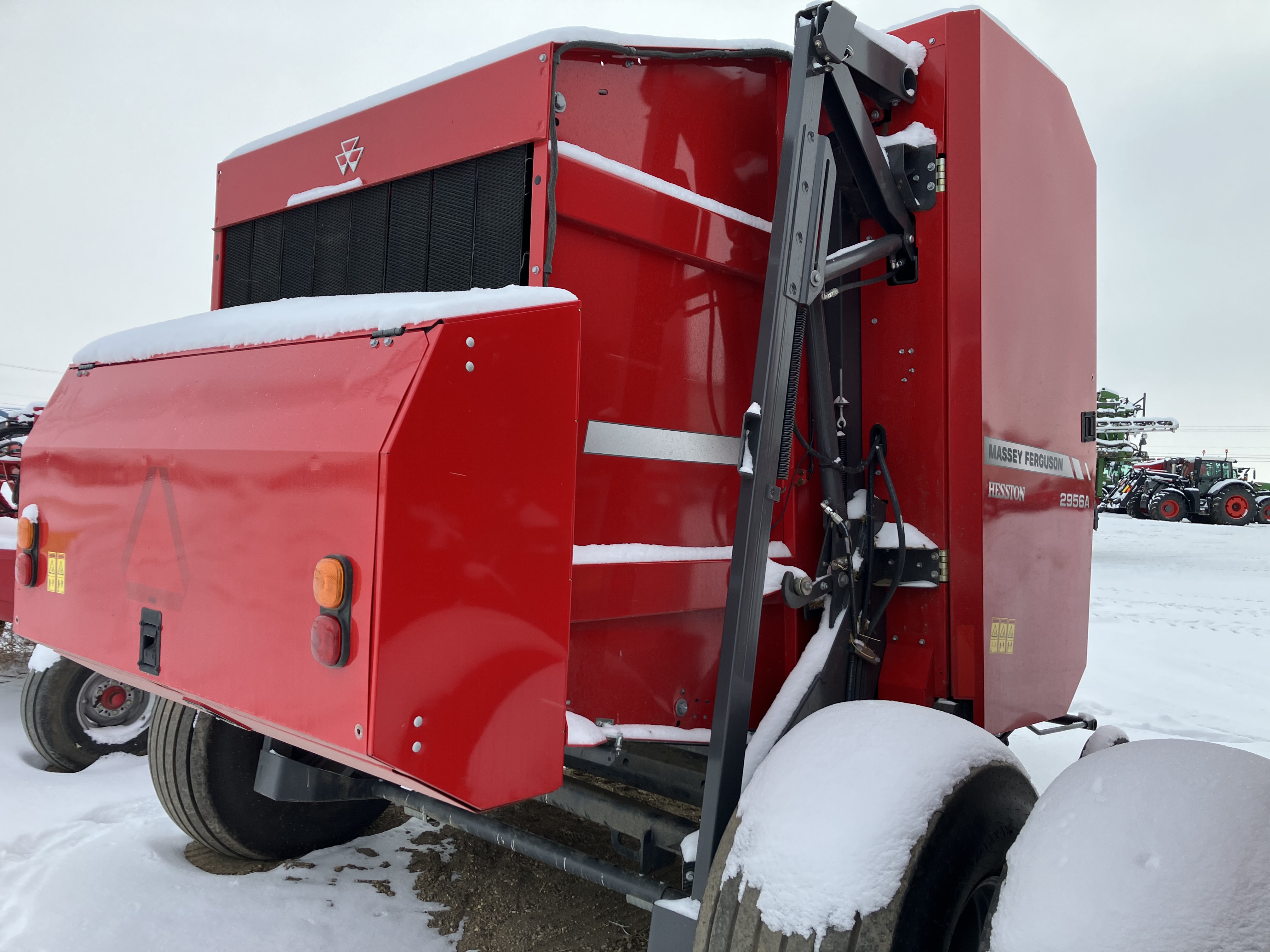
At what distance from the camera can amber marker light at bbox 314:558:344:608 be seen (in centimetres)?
A: 161

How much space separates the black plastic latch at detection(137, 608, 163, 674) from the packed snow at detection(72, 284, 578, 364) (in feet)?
2.01

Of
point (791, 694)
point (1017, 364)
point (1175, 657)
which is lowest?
point (1175, 657)

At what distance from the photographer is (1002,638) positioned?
2822 millimetres

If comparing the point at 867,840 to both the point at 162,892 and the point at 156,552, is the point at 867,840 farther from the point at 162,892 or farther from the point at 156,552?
the point at 162,892

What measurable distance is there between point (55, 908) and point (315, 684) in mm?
1909

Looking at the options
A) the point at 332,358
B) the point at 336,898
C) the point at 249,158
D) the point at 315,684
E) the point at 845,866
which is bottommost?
the point at 336,898

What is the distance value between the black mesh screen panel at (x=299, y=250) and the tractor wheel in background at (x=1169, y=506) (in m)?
28.6

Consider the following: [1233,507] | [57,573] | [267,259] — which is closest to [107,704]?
[57,573]

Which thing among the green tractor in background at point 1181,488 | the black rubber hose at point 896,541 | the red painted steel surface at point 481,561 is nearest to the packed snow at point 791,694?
the black rubber hose at point 896,541

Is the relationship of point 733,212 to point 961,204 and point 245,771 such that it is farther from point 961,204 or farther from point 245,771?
point 245,771

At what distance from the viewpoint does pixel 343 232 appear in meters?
2.64

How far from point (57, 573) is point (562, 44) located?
1801 mm

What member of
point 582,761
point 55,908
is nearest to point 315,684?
point 582,761

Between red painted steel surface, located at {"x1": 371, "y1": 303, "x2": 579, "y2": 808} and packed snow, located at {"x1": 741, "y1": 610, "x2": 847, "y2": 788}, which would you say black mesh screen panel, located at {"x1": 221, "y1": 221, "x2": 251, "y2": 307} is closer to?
red painted steel surface, located at {"x1": 371, "y1": 303, "x2": 579, "y2": 808}
